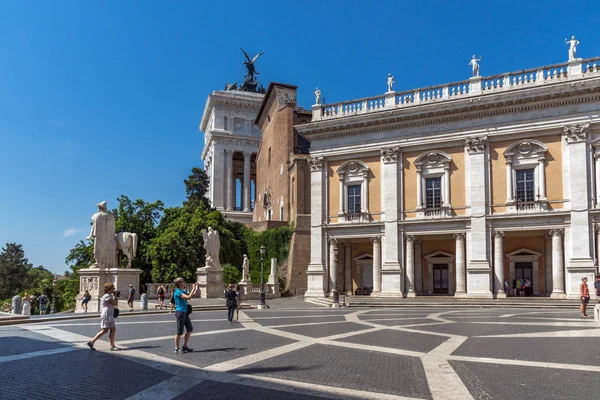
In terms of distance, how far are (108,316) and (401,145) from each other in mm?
26590

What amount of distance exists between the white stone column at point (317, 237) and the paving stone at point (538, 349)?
2335 cm

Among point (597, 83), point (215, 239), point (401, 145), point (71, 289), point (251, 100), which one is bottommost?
point (71, 289)

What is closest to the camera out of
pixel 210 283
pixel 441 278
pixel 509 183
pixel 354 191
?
pixel 210 283

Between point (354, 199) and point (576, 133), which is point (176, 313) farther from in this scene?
point (576, 133)

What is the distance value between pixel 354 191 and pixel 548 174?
12.2 m

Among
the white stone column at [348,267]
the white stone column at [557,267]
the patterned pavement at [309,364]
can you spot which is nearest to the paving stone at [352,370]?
the patterned pavement at [309,364]

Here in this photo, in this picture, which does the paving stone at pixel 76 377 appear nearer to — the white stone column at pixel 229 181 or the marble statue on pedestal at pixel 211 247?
the marble statue on pedestal at pixel 211 247

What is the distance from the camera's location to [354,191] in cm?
3669

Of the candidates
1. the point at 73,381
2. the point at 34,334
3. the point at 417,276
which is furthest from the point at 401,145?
the point at 73,381

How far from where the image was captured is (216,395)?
7.22 metres

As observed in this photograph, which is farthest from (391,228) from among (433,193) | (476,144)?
(476,144)

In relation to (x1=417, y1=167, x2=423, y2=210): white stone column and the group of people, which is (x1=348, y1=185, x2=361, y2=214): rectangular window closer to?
(x1=417, y1=167, x2=423, y2=210): white stone column

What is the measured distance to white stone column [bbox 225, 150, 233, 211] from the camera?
7281 centimetres

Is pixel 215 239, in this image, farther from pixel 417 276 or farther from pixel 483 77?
pixel 483 77
